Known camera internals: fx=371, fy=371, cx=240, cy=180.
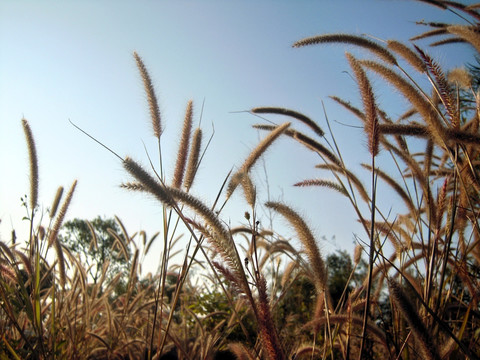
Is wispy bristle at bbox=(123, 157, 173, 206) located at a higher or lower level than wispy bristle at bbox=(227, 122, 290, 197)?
lower

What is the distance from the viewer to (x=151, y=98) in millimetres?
2434

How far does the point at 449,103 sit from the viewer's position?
1.99 metres

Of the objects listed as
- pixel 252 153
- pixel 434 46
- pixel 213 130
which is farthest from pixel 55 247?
pixel 434 46

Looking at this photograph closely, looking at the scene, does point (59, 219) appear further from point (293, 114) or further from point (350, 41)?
point (350, 41)

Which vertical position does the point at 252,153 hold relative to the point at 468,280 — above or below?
above

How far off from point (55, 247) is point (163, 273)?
1.36 metres

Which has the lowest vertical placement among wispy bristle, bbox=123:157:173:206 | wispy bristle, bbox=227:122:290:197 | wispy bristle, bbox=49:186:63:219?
wispy bristle, bbox=123:157:173:206

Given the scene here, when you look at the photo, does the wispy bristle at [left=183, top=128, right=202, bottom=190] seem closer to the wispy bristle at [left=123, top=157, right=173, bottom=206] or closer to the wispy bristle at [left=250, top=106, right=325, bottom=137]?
the wispy bristle at [left=250, top=106, right=325, bottom=137]

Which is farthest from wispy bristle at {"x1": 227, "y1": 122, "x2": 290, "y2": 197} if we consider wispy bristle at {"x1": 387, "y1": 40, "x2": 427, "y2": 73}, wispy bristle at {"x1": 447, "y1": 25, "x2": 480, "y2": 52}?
wispy bristle at {"x1": 447, "y1": 25, "x2": 480, "y2": 52}

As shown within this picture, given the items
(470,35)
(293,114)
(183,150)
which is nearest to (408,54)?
(470,35)

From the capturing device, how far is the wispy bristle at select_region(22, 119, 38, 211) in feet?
8.00

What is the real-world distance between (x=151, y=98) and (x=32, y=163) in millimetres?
940

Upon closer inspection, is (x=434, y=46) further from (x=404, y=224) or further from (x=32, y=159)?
(x=32, y=159)

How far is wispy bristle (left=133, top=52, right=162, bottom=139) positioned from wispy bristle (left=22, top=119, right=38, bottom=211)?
90cm
